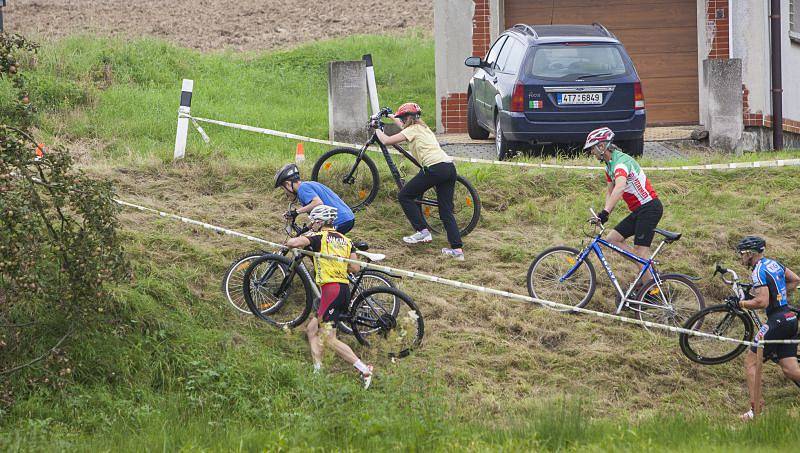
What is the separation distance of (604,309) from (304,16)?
61.5 feet

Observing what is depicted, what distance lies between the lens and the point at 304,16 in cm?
2934

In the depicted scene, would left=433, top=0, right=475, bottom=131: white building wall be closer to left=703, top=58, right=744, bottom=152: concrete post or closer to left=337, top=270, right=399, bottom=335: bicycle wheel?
left=703, top=58, right=744, bottom=152: concrete post

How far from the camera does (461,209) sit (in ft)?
45.4

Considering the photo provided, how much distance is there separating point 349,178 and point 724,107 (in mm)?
6252

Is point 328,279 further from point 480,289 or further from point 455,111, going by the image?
point 455,111

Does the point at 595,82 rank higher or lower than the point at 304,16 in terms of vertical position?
lower

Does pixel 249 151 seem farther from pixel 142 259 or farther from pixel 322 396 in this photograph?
pixel 322 396

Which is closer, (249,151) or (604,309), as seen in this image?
(604,309)

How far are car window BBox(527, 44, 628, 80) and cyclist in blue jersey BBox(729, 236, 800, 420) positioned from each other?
225 inches

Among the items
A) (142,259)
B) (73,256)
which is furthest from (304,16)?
(73,256)

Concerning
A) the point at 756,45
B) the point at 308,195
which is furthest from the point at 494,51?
the point at 308,195

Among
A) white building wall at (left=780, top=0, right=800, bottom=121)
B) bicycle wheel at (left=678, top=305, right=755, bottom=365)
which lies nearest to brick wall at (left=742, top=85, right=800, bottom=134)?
white building wall at (left=780, top=0, right=800, bottom=121)

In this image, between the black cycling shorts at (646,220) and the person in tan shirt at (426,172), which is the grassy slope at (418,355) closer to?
the person in tan shirt at (426,172)

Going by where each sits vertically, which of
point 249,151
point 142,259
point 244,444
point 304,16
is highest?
point 304,16
